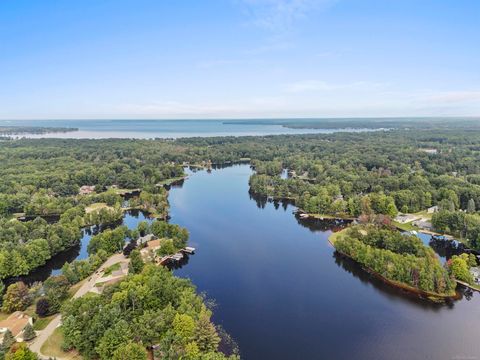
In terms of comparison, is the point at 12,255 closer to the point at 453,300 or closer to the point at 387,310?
the point at 387,310

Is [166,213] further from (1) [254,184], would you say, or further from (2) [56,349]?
(2) [56,349]

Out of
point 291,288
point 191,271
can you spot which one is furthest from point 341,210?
point 191,271

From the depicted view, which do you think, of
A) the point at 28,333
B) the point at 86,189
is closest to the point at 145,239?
the point at 28,333

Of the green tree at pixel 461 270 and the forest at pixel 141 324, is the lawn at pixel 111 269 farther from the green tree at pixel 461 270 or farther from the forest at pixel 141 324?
the green tree at pixel 461 270

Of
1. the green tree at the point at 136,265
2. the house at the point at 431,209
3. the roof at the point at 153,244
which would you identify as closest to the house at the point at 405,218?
the house at the point at 431,209

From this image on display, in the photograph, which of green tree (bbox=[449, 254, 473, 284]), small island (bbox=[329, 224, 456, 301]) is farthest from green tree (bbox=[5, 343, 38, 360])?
green tree (bbox=[449, 254, 473, 284])

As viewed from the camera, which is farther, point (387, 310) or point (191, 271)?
point (191, 271)
